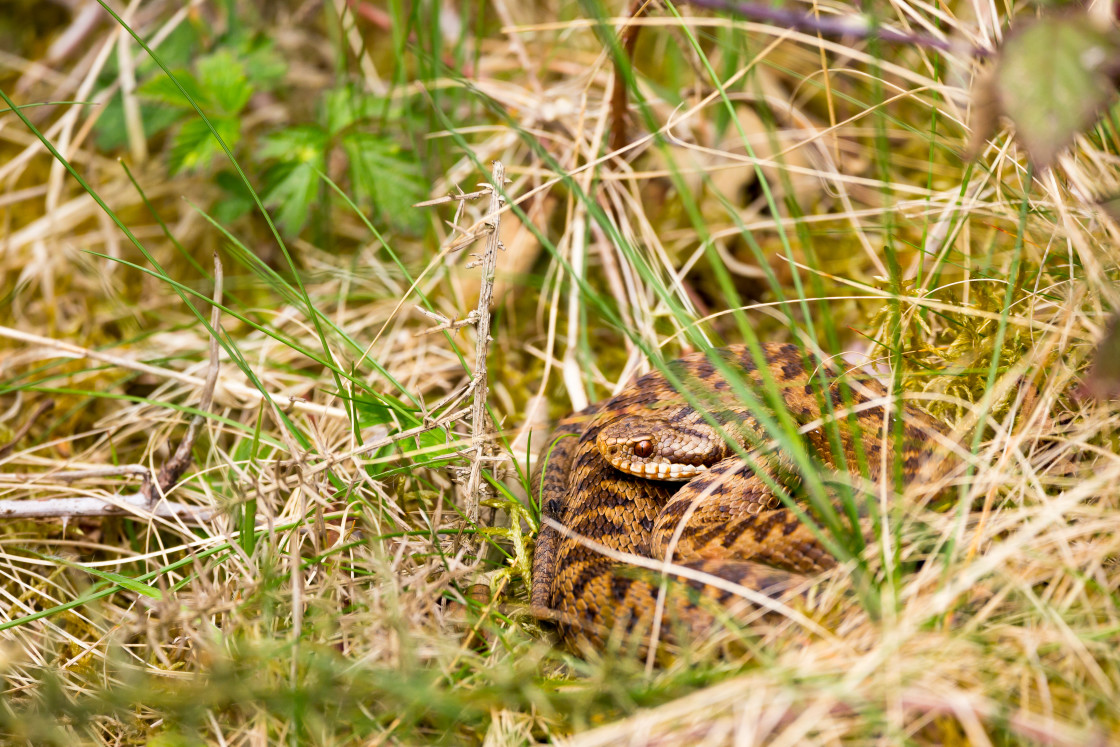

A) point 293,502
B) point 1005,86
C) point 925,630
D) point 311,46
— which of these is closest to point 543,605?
point 293,502

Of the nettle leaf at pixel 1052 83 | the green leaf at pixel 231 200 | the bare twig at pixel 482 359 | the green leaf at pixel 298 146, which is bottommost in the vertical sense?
the bare twig at pixel 482 359

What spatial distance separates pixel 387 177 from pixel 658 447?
2107 mm

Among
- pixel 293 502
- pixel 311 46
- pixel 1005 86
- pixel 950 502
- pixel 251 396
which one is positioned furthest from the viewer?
pixel 311 46

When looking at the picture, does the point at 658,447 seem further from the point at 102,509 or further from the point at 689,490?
the point at 102,509

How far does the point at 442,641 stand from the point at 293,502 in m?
1.12

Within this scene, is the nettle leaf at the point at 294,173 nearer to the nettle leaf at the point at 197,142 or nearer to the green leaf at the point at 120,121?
the nettle leaf at the point at 197,142

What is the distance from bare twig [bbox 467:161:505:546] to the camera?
2.96 m

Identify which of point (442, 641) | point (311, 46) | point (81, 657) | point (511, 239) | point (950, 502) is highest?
point (311, 46)

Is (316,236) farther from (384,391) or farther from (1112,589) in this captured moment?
(1112,589)

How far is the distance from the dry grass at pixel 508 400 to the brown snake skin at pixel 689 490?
158mm

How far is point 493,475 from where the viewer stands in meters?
3.38

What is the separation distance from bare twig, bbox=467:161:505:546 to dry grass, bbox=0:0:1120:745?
0.07 metres

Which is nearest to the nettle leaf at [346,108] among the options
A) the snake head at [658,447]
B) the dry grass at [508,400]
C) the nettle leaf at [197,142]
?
the dry grass at [508,400]

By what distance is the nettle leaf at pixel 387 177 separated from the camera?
4375mm
